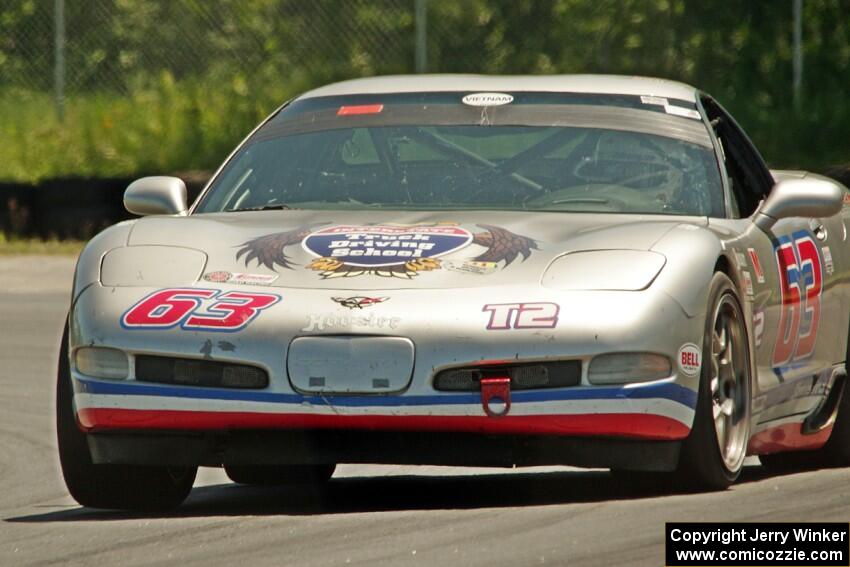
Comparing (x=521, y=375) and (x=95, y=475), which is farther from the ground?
(x=521, y=375)

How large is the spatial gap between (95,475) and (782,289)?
2.37 metres

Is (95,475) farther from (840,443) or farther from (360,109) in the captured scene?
(840,443)

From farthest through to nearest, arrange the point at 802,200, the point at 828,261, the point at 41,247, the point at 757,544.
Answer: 1. the point at 41,247
2. the point at 828,261
3. the point at 802,200
4. the point at 757,544

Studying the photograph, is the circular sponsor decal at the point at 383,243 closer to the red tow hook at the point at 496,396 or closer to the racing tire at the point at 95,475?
the red tow hook at the point at 496,396

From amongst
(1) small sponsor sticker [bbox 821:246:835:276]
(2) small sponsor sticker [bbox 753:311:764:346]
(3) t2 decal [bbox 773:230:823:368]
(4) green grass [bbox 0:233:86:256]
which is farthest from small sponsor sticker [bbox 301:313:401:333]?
(4) green grass [bbox 0:233:86:256]

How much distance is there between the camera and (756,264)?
6668 mm

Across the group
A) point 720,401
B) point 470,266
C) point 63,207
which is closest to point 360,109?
point 470,266

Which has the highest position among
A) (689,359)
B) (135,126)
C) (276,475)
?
(689,359)

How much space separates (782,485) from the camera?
6.51 m

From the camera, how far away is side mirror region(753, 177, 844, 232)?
680 centimetres

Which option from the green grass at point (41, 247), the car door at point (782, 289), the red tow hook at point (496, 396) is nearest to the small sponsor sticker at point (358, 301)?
the red tow hook at point (496, 396)

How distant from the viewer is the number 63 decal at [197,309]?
5.81 meters

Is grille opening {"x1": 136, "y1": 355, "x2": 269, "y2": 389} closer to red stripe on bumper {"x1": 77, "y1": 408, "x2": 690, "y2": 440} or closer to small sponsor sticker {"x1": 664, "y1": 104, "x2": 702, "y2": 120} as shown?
red stripe on bumper {"x1": 77, "y1": 408, "x2": 690, "y2": 440}

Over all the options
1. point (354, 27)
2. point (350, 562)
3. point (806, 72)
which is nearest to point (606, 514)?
point (350, 562)
